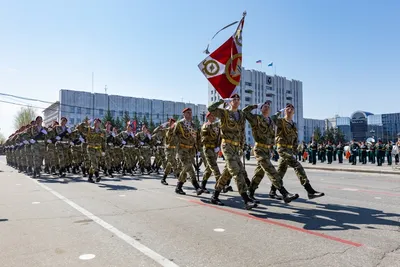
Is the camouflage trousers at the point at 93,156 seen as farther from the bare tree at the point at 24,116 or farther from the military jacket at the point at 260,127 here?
the bare tree at the point at 24,116

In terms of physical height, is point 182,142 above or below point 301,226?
above

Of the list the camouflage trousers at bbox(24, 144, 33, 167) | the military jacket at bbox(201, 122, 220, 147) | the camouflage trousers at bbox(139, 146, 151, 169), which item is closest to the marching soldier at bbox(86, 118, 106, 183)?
the camouflage trousers at bbox(139, 146, 151, 169)

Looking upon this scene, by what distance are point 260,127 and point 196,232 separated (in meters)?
2.95

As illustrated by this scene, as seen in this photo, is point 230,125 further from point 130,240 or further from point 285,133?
point 130,240

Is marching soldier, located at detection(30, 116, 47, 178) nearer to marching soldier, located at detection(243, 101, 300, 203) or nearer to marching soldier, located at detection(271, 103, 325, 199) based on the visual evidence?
marching soldier, located at detection(243, 101, 300, 203)

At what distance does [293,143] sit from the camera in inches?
292

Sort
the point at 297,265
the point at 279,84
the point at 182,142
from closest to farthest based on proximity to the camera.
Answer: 1. the point at 297,265
2. the point at 182,142
3. the point at 279,84

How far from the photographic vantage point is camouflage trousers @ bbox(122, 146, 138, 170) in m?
15.6

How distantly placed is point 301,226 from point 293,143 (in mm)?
2487

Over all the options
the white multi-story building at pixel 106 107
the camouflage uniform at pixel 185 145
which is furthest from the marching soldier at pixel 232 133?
the white multi-story building at pixel 106 107

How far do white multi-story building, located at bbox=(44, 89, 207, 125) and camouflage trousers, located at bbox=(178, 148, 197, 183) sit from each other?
77014 millimetres

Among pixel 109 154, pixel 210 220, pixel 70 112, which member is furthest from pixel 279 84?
pixel 210 220

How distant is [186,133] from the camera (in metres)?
8.95

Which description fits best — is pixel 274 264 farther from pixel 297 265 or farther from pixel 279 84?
pixel 279 84
